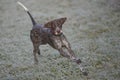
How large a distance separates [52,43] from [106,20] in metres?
6.76

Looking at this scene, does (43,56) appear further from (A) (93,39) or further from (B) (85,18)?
(B) (85,18)

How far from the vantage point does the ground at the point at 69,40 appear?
8.89 meters

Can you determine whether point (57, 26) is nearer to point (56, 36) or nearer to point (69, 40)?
point (56, 36)

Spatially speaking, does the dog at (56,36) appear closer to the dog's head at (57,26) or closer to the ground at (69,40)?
the dog's head at (57,26)

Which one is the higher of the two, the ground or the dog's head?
the dog's head

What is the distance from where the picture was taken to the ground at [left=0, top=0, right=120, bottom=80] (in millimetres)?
8891

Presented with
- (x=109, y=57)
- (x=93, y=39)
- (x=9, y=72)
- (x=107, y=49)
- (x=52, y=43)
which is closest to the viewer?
(x=52, y=43)

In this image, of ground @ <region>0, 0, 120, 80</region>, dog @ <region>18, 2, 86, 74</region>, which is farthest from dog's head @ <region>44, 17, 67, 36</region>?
ground @ <region>0, 0, 120, 80</region>

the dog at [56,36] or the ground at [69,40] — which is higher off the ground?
the dog at [56,36]

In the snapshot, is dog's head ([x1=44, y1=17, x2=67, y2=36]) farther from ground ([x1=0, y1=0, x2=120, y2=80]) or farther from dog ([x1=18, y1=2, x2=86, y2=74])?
ground ([x1=0, y1=0, x2=120, y2=80])

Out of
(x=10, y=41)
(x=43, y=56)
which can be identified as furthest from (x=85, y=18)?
(x=43, y=56)

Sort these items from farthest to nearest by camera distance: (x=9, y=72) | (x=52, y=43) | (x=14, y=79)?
(x=9, y=72)
(x=14, y=79)
(x=52, y=43)

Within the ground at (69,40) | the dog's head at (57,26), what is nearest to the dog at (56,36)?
the dog's head at (57,26)

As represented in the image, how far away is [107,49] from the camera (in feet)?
34.5
